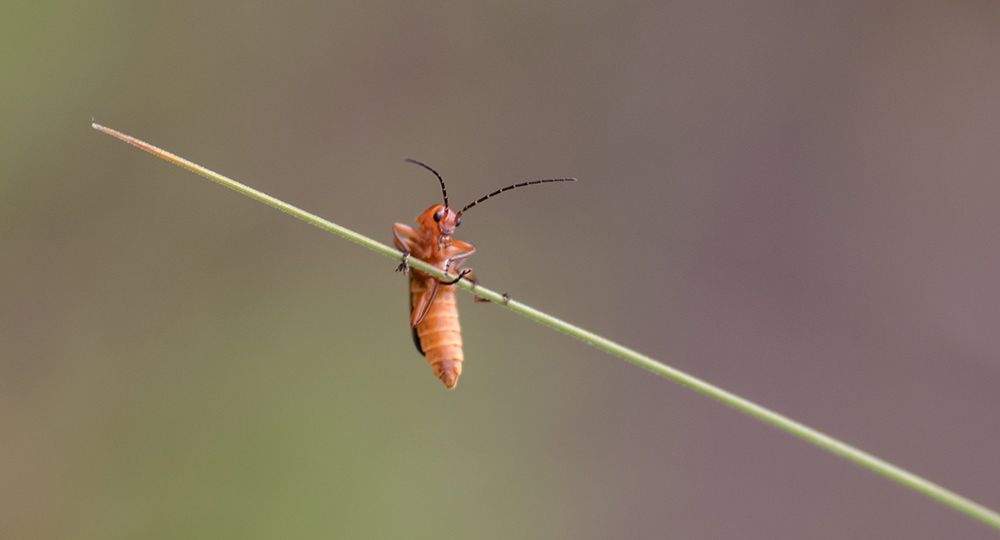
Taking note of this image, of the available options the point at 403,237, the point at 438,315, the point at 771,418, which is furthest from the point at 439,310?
the point at 771,418

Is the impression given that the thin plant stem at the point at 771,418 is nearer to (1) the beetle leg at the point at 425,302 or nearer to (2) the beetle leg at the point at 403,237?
(1) the beetle leg at the point at 425,302

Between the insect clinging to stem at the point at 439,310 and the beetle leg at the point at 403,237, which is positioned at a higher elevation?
the beetle leg at the point at 403,237

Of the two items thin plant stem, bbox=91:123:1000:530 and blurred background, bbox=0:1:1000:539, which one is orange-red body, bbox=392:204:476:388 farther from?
blurred background, bbox=0:1:1000:539

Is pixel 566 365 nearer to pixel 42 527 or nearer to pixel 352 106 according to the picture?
pixel 352 106

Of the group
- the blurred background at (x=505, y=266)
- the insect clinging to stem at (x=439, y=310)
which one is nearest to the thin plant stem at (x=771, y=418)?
the insect clinging to stem at (x=439, y=310)

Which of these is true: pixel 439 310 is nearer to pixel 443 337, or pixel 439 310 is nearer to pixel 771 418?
pixel 443 337

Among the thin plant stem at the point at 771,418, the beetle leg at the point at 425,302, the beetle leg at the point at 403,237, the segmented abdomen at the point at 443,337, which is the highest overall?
the beetle leg at the point at 403,237

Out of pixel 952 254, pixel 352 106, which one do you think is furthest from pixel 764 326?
pixel 352 106
